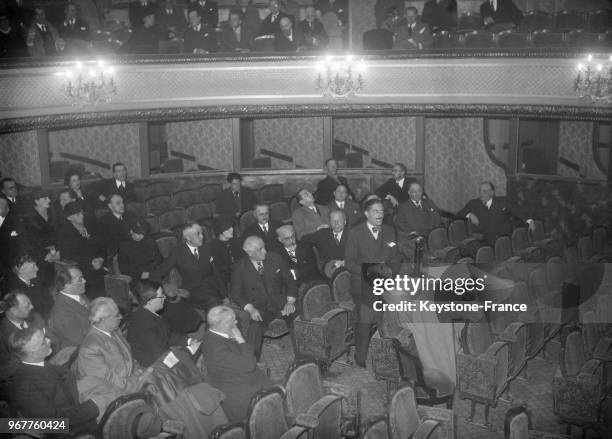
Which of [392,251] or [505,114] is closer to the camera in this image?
[392,251]

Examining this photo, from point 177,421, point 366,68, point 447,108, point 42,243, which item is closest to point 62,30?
point 42,243

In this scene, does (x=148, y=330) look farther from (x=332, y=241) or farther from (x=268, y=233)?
(x=332, y=241)

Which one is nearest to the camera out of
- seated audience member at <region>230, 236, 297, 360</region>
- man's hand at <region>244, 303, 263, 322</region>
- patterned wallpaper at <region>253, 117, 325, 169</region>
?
man's hand at <region>244, 303, 263, 322</region>

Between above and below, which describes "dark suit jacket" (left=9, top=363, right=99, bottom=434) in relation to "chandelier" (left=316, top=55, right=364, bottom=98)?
below

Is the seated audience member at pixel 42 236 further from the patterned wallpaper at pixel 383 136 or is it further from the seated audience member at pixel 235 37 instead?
the patterned wallpaper at pixel 383 136

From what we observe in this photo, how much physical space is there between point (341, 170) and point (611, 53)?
5.48 metres

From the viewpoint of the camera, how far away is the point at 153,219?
11211mm

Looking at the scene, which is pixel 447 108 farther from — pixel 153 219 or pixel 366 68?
pixel 153 219

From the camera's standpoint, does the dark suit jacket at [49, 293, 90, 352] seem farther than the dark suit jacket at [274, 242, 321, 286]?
No

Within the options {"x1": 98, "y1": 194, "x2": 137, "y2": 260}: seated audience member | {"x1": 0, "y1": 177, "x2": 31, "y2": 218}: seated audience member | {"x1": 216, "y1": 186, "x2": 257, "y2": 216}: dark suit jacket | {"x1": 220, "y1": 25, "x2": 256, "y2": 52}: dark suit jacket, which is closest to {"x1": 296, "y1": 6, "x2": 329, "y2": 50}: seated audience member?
{"x1": 220, "y1": 25, "x2": 256, "y2": 52}: dark suit jacket

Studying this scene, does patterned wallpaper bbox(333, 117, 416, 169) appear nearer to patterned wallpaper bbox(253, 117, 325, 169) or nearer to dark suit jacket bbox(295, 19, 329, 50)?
patterned wallpaper bbox(253, 117, 325, 169)

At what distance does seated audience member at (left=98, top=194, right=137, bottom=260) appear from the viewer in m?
9.44

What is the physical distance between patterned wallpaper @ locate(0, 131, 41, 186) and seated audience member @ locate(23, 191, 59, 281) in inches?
111

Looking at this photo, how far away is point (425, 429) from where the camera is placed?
5500mm
